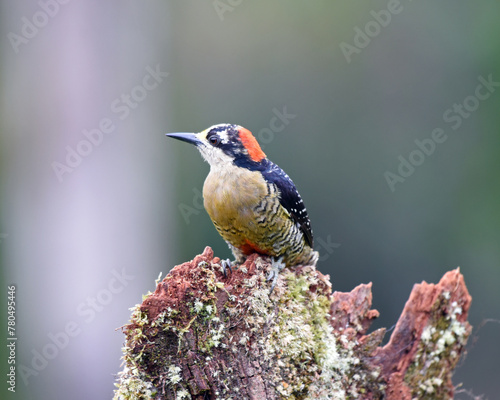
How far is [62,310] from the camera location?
6895mm

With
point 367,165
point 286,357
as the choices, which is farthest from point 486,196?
point 286,357

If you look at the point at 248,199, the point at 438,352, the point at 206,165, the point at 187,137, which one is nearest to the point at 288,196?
the point at 248,199

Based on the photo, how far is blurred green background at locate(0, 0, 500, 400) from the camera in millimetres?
6707

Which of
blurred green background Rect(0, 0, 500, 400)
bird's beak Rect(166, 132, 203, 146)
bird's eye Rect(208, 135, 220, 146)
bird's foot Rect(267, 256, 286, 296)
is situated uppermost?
blurred green background Rect(0, 0, 500, 400)

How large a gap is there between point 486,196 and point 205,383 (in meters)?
7.32

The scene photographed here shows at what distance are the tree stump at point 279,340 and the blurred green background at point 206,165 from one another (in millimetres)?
3585

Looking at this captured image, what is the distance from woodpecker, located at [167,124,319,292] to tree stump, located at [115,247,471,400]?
0.66 feet

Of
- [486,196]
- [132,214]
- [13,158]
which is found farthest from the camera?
[486,196]

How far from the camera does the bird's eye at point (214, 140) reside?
4.30 m

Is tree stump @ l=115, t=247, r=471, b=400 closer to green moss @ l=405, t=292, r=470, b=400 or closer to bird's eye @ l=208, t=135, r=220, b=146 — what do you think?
green moss @ l=405, t=292, r=470, b=400

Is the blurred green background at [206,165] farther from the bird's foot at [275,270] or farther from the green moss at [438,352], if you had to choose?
the green moss at [438,352]

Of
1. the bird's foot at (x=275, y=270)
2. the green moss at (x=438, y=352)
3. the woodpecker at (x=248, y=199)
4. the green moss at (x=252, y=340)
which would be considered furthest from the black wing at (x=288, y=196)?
the green moss at (x=438, y=352)

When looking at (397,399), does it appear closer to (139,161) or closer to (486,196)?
(139,161)

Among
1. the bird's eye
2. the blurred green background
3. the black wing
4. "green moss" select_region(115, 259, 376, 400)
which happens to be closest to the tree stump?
"green moss" select_region(115, 259, 376, 400)
